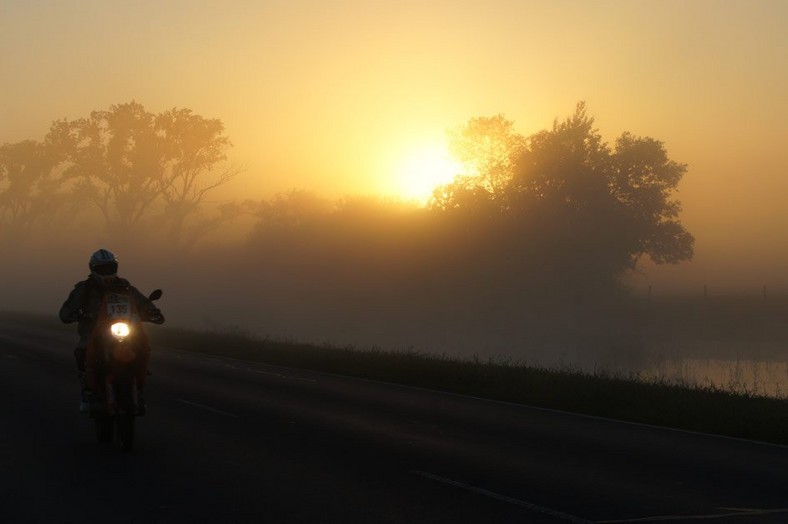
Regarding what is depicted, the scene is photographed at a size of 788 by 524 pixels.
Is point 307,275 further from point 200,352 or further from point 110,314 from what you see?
point 110,314

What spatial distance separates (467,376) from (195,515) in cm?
1347

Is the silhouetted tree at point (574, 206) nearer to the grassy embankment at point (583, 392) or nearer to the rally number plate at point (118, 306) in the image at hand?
the grassy embankment at point (583, 392)

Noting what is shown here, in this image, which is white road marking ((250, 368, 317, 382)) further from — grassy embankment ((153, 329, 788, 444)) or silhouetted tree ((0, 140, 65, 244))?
silhouetted tree ((0, 140, 65, 244))

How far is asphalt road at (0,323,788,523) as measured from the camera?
8008mm

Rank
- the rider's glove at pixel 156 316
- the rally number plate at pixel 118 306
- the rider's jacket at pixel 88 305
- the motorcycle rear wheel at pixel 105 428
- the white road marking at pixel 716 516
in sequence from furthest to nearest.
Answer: the rider's glove at pixel 156 316
the motorcycle rear wheel at pixel 105 428
the rider's jacket at pixel 88 305
the rally number plate at pixel 118 306
the white road marking at pixel 716 516

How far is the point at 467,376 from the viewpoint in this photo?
20750mm

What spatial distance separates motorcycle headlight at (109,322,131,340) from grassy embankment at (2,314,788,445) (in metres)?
8.33

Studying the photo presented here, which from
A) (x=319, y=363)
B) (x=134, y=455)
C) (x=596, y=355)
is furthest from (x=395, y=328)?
(x=134, y=455)

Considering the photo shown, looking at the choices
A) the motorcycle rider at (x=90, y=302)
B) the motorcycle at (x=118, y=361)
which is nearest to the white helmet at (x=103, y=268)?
the motorcycle rider at (x=90, y=302)

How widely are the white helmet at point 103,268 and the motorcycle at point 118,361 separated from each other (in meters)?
0.26

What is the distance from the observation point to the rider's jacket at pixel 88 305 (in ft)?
36.6

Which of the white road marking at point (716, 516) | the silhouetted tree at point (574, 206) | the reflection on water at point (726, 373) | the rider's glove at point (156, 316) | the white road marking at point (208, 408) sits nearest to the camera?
the white road marking at point (716, 516)

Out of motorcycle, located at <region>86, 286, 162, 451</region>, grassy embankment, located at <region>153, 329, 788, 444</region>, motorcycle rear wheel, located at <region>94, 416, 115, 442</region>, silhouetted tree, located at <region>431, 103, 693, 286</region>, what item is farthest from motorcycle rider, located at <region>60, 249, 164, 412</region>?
silhouetted tree, located at <region>431, 103, 693, 286</region>

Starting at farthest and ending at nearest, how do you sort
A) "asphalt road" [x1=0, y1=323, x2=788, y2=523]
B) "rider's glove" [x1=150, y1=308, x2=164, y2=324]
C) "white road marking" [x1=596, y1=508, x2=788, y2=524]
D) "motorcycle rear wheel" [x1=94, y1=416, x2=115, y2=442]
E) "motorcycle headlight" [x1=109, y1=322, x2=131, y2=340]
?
1. "rider's glove" [x1=150, y1=308, x2=164, y2=324]
2. "motorcycle rear wheel" [x1=94, y1=416, x2=115, y2=442]
3. "motorcycle headlight" [x1=109, y1=322, x2=131, y2=340]
4. "asphalt road" [x1=0, y1=323, x2=788, y2=523]
5. "white road marking" [x1=596, y1=508, x2=788, y2=524]
